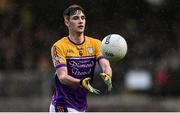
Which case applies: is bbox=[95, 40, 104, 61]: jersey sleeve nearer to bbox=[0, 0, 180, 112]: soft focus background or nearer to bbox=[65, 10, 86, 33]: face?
bbox=[65, 10, 86, 33]: face

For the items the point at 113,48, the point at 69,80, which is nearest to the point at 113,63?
the point at 113,48

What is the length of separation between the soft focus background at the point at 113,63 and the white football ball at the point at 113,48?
28.4 ft

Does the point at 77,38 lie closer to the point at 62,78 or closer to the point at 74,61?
the point at 74,61

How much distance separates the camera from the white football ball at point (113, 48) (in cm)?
1051

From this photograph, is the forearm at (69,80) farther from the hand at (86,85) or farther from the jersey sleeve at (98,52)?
the jersey sleeve at (98,52)

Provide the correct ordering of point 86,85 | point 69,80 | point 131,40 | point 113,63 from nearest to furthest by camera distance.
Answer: point 86,85
point 69,80
point 131,40
point 113,63

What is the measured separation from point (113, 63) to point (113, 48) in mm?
10040

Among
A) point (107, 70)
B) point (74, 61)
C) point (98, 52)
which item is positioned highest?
point (98, 52)

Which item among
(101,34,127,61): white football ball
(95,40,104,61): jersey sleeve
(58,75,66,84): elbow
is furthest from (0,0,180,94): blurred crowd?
(58,75,66,84): elbow

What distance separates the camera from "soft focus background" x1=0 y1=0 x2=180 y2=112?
19969mm

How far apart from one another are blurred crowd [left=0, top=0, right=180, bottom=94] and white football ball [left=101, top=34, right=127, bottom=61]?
369 inches

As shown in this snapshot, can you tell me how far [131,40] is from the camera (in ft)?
66.6

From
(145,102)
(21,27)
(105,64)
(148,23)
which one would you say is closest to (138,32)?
(148,23)

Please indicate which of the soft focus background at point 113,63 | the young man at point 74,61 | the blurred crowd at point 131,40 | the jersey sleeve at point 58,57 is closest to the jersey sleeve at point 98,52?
the young man at point 74,61
